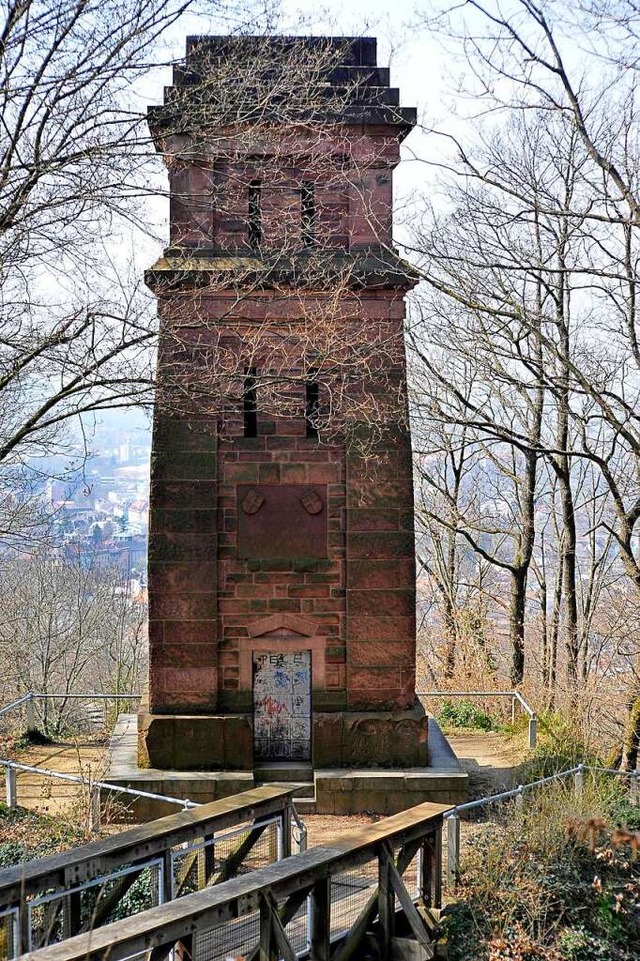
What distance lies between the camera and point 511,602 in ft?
87.8

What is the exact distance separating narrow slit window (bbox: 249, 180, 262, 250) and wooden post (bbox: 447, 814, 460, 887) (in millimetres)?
8370

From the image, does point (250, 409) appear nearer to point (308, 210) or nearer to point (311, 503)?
point (311, 503)

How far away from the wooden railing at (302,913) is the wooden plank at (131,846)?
0.71 m

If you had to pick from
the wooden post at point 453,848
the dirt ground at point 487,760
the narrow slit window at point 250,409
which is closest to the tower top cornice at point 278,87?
the narrow slit window at point 250,409

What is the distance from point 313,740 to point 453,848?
15.1 ft

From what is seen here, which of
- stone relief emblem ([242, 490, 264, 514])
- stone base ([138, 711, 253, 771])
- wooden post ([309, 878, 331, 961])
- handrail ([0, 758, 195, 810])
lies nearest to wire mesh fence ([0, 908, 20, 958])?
wooden post ([309, 878, 331, 961])

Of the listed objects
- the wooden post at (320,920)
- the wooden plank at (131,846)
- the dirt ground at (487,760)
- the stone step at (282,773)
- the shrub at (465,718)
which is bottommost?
the dirt ground at (487,760)

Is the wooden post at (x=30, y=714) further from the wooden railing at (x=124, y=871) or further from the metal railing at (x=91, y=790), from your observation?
the wooden railing at (x=124, y=871)

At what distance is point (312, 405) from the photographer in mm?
14555

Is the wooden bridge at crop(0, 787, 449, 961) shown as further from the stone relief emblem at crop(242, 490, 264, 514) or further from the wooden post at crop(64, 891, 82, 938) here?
the stone relief emblem at crop(242, 490, 264, 514)

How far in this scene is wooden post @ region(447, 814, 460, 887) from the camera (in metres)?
9.66

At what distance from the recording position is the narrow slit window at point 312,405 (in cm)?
1437

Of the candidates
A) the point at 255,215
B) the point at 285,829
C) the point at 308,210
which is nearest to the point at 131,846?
the point at 285,829

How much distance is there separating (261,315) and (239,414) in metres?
1.40
